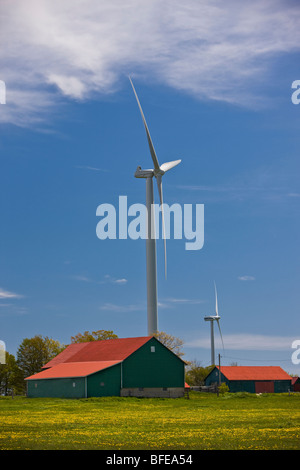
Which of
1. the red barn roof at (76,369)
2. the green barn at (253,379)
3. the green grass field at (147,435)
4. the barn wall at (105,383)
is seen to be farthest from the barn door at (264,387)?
the green grass field at (147,435)

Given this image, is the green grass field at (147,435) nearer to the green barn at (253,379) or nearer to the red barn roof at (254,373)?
the green barn at (253,379)

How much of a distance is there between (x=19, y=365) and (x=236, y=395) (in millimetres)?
46749

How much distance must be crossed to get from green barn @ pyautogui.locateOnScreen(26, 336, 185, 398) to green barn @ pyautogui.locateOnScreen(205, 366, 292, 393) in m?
44.9

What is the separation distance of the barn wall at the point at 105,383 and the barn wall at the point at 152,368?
0.99 metres

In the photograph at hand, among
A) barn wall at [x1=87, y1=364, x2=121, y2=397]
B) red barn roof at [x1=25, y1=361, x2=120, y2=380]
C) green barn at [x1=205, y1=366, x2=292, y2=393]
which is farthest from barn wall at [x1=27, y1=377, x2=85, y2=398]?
green barn at [x1=205, y1=366, x2=292, y2=393]

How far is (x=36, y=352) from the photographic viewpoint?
112 meters

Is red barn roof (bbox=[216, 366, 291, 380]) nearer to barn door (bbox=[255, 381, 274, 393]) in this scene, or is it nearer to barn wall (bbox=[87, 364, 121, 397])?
barn door (bbox=[255, 381, 274, 393])

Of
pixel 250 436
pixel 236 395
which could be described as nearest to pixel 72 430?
pixel 250 436

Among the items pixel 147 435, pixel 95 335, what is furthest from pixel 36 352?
pixel 147 435

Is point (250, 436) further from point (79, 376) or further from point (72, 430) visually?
point (79, 376)

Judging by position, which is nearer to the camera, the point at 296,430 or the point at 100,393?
the point at 296,430

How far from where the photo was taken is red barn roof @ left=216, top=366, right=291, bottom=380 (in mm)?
119444

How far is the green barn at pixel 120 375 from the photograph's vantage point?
2640 inches
